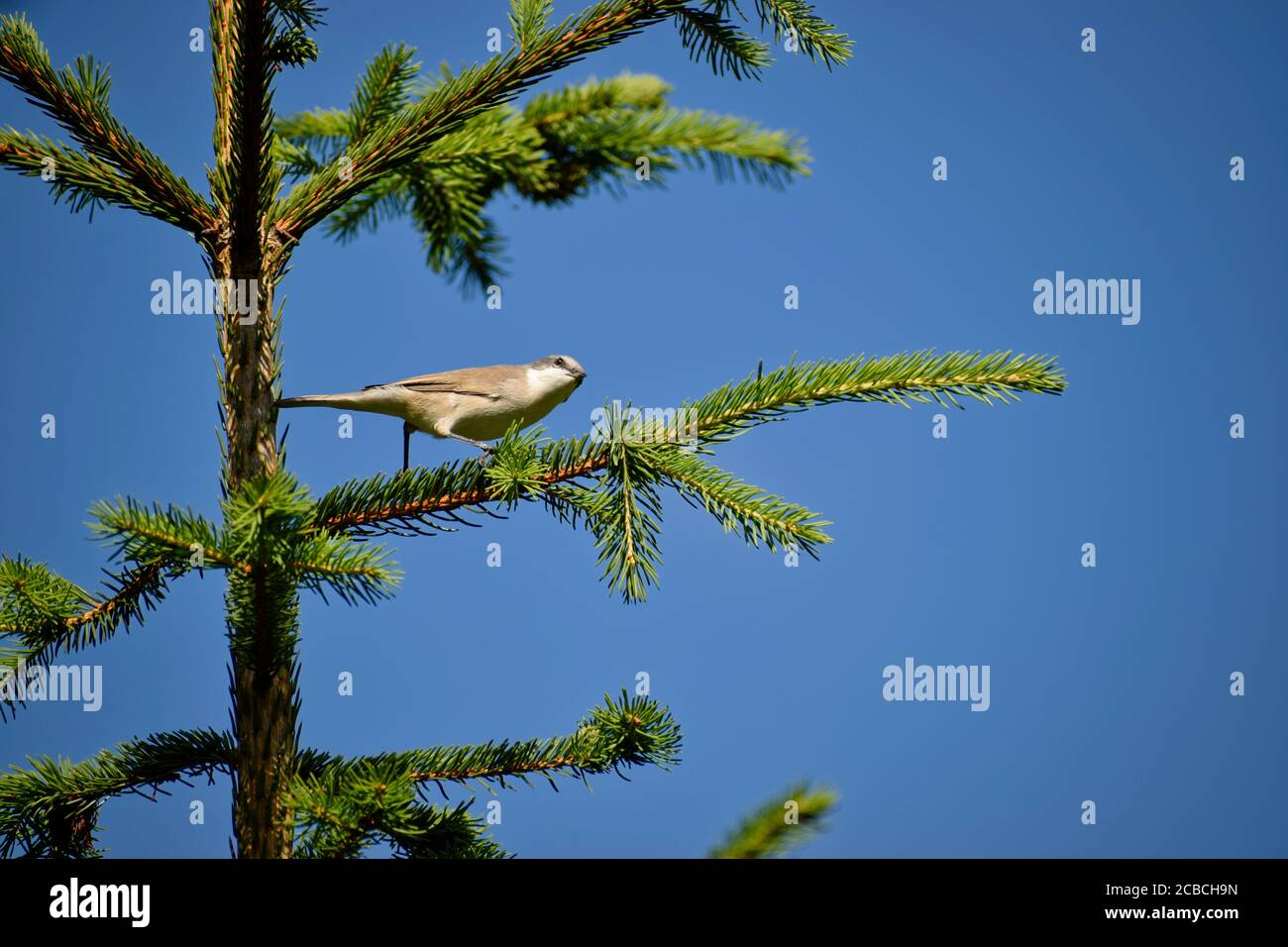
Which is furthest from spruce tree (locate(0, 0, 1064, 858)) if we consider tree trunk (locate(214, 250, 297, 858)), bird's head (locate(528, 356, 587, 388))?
bird's head (locate(528, 356, 587, 388))

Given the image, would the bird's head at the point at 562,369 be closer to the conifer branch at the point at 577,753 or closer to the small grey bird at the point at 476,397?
the small grey bird at the point at 476,397

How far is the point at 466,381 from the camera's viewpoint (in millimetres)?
3355

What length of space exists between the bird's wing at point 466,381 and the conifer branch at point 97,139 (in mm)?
860

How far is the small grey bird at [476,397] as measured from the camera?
3281mm

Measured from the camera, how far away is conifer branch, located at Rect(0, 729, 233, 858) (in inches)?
104

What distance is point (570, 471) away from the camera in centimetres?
265

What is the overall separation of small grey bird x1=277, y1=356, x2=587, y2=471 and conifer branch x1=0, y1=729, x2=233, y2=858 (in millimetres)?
1077

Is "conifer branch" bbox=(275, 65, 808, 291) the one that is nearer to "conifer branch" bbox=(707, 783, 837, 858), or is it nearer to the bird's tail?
the bird's tail

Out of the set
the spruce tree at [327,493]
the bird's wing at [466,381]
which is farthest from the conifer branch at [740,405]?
the bird's wing at [466,381]

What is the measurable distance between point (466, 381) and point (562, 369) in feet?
1.12

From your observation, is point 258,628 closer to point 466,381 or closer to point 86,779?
point 86,779

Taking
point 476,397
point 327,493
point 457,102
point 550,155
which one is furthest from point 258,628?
point 550,155
